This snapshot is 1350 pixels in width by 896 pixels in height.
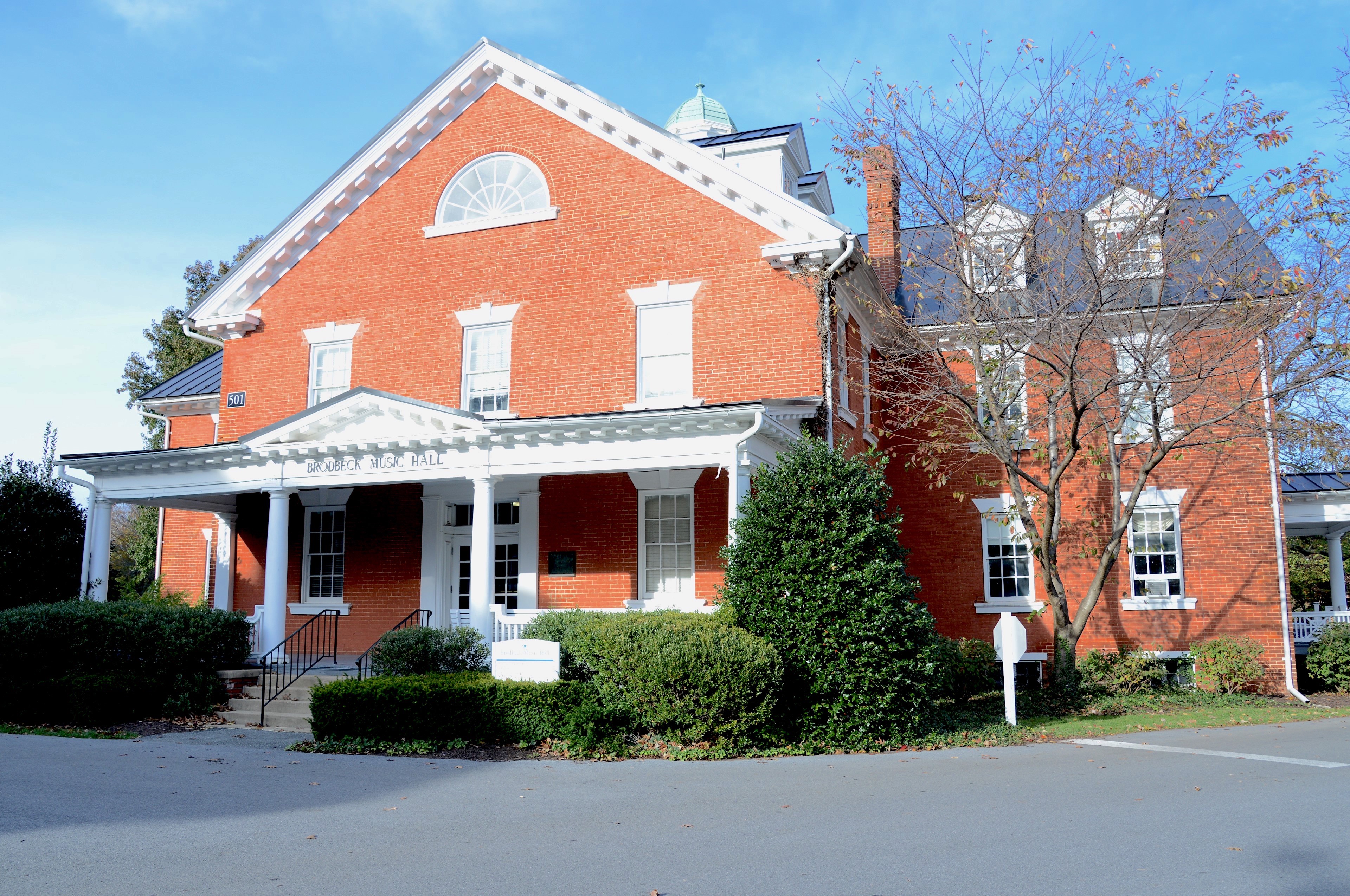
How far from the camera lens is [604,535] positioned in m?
16.7

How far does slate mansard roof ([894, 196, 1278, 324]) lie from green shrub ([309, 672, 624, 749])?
805cm

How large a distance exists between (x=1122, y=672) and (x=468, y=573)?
1145cm

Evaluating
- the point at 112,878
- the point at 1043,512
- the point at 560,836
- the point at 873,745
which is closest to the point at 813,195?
the point at 1043,512

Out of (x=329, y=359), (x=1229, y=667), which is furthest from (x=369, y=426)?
(x=1229, y=667)

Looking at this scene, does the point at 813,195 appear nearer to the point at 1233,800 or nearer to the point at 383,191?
the point at 383,191

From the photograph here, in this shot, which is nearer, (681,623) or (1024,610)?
(681,623)

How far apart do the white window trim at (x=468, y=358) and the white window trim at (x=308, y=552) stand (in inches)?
116

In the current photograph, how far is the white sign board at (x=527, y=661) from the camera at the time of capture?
12.0 metres

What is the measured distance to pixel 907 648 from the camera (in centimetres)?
1176

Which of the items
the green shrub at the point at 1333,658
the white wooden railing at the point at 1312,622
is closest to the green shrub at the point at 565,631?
the green shrub at the point at 1333,658

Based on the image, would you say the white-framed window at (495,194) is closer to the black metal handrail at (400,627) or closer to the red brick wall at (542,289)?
the red brick wall at (542,289)

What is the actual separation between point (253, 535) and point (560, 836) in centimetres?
1427

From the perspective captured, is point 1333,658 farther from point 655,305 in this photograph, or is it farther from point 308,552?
point 308,552

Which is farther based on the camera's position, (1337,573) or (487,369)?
(1337,573)
